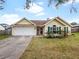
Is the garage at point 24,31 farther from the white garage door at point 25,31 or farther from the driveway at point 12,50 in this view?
the driveway at point 12,50

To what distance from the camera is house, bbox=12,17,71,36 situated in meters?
52.3

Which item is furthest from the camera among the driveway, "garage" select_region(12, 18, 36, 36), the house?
"garage" select_region(12, 18, 36, 36)

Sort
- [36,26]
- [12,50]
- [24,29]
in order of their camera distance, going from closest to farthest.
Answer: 1. [12,50]
2. [24,29]
3. [36,26]

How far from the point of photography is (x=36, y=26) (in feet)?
177

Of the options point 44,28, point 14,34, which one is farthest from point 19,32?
point 44,28

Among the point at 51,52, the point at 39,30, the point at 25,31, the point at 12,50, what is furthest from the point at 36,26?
the point at 51,52

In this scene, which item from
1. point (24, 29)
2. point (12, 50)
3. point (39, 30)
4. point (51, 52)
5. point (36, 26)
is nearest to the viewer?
point (51, 52)

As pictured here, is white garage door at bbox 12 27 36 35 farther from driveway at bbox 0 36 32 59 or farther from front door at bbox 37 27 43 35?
driveway at bbox 0 36 32 59

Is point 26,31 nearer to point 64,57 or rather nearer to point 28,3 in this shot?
point 64,57

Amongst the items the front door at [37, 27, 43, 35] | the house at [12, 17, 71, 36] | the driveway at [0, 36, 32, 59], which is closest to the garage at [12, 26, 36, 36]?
the house at [12, 17, 71, 36]

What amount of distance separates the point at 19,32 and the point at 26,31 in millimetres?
1672

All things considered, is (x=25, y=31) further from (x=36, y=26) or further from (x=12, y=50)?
(x=12, y=50)

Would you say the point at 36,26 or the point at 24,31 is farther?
the point at 36,26

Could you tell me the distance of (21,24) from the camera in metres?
53.9
